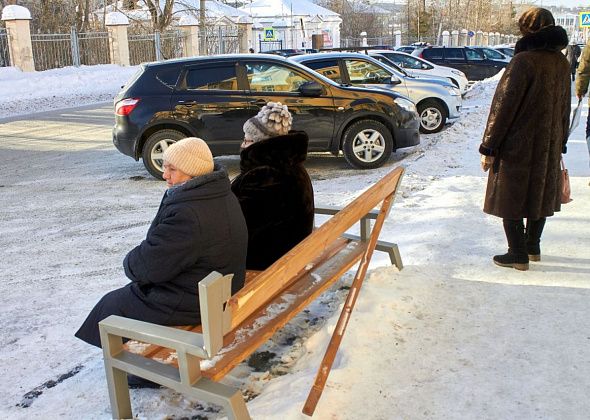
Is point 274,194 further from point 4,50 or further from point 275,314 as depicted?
point 4,50

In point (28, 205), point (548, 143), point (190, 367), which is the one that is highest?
point (548, 143)

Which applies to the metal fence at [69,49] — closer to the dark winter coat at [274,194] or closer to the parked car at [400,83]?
the parked car at [400,83]

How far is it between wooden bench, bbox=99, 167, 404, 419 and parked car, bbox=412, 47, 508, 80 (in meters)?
23.1

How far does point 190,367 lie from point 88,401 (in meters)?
1.02

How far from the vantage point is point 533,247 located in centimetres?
472

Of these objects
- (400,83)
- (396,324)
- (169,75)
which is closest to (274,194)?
(396,324)

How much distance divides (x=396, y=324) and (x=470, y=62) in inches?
956

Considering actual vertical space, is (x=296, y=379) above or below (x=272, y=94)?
below

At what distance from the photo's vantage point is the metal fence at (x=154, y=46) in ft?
108

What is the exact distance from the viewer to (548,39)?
409cm

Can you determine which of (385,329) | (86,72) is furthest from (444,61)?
(385,329)

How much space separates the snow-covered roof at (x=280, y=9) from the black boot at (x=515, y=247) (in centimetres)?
5981

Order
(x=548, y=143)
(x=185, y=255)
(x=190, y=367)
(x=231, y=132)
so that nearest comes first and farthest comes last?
1. (x=190, y=367)
2. (x=185, y=255)
3. (x=548, y=143)
4. (x=231, y=132)

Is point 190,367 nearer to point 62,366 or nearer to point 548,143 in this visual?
point 62,366
